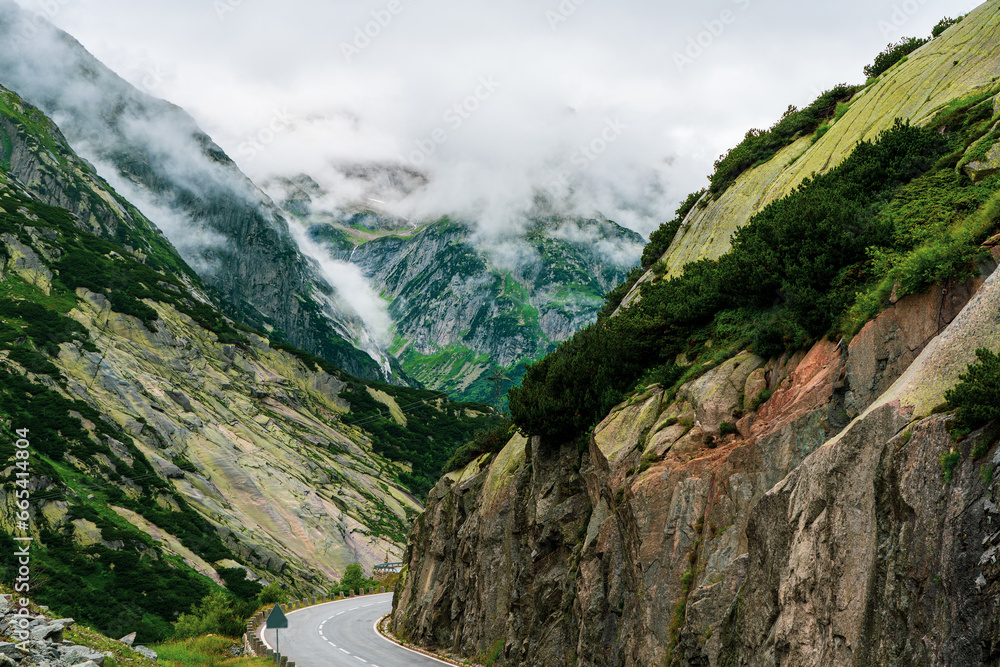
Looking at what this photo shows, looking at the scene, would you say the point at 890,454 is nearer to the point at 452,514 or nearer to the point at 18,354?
the point at 452,514

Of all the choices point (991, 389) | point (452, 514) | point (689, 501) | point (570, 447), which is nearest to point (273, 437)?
point (452, 514)

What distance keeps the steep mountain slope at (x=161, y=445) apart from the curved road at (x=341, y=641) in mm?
14490

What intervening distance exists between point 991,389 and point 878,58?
23.8m

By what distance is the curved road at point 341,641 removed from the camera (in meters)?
29.1

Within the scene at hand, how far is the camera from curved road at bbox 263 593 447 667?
29.1 m

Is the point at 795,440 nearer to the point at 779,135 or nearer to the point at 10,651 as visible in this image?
the point at 10,651

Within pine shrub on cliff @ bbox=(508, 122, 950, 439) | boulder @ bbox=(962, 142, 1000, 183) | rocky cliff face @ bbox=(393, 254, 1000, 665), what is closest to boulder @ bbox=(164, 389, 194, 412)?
rocky cliff face @ bbox=(393, 254, 1000, 665)

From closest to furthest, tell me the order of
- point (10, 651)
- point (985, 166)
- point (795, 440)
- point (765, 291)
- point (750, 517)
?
point (10, 651)
point (750, 517)
point (795, 440)
point (985, 166)
point (765, 291)

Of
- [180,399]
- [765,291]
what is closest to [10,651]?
[765,291]

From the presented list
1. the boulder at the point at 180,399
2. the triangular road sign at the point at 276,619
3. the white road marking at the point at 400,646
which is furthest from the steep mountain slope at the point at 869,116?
the boulder at the point at 180,399

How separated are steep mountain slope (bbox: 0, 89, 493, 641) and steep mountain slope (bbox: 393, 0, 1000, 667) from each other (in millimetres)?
43426

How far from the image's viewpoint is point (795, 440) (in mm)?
13641

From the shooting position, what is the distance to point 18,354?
7650 centimetres

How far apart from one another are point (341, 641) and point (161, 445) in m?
57.1
